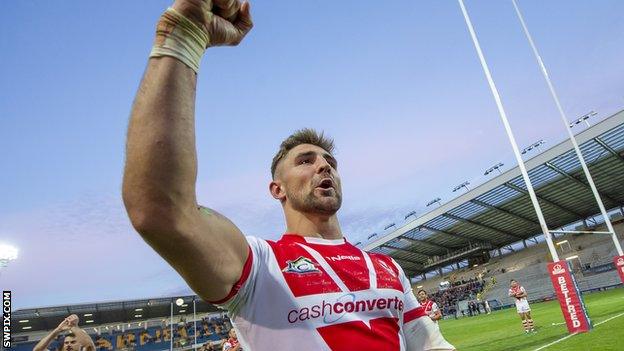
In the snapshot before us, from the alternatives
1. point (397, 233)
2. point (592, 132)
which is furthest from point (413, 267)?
point (592, 132)

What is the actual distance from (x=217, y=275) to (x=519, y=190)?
38.4 metres

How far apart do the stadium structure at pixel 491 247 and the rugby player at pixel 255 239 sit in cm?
3036

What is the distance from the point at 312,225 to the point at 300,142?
0.62m

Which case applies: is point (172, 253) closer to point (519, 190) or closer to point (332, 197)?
point (332, 197)

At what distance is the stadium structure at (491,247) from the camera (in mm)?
32613

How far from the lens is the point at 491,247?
5116cm

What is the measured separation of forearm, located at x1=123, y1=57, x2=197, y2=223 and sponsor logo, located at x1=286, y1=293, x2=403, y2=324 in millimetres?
837

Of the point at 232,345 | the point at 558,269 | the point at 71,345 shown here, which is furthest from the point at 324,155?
the point at 558,269

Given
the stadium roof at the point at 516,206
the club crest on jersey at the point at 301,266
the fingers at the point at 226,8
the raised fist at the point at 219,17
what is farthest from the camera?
the stadium roof at the point at 516,206

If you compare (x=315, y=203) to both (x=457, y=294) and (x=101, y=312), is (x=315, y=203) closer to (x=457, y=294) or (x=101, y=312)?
(x=101, y=312)

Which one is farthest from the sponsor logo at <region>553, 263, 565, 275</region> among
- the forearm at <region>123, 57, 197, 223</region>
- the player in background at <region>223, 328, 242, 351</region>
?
the forearm at <region>123, 57, 197, 223</region>

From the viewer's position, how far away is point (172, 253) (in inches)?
46.3

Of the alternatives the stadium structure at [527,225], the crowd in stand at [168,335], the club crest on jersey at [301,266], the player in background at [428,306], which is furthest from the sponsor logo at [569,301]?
the crowd in stand at [168,335]

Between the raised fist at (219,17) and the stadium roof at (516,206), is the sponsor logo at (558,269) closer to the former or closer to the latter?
the raised fist at (219,17)
